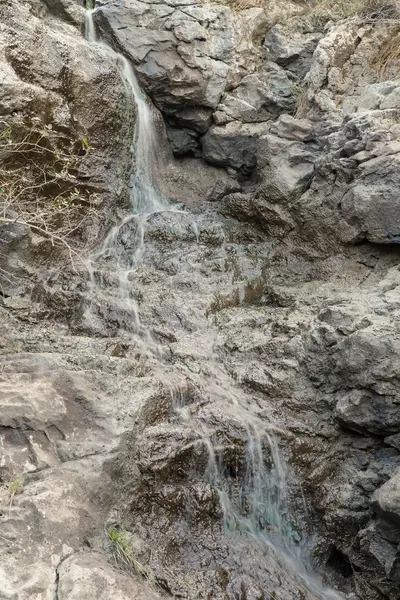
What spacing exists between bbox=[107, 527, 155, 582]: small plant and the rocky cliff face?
0.05 ft

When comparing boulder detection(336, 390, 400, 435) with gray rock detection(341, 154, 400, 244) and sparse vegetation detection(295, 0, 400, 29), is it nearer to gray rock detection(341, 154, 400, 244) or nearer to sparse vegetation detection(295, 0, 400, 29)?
gray rock detection(341, 154, 400, 244)

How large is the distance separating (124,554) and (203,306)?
3.60 meters

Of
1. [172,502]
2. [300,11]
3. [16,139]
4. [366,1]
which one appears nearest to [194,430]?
[172,502]

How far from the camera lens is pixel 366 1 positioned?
9695mm

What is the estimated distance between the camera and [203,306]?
23.3 feet

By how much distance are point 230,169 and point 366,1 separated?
388cm

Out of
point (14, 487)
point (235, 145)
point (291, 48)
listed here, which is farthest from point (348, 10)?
point (14, 487)

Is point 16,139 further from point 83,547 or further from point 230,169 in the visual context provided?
point 83,547

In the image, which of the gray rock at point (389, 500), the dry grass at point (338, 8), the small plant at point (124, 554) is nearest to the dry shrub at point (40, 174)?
the small plant at point (124, 554)

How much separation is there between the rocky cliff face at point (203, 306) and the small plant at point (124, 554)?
16 millimetres

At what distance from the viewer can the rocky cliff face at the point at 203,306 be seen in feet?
14.7

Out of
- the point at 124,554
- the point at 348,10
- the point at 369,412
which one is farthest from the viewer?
the point at 348,10

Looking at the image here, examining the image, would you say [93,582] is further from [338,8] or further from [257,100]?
[338,8]

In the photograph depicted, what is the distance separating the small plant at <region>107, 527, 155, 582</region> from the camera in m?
4.05
